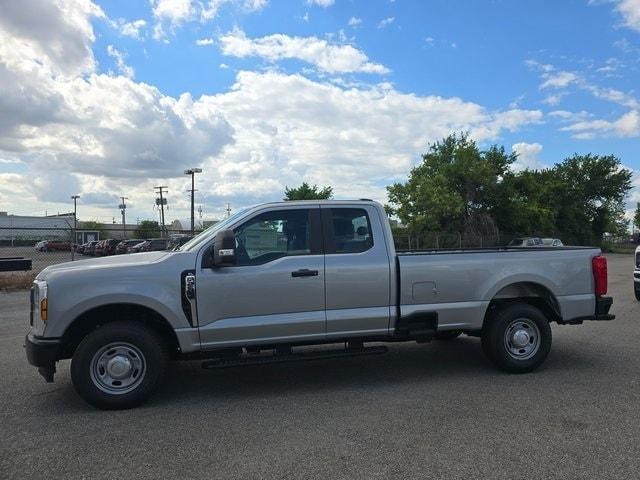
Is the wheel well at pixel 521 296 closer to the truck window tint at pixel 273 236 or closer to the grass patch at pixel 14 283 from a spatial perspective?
the truck window tint at pixel 273 236

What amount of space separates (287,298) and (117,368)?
1.72 metres

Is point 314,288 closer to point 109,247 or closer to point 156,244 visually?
point 156,244

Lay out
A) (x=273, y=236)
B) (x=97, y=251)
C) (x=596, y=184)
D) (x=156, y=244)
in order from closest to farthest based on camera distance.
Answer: (x=273, y=236) < (x=156, y=244) < (x=97, y=251) < (x=596, y=184)

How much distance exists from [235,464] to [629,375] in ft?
14.9

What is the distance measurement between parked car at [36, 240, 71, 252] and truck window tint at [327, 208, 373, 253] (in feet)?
105

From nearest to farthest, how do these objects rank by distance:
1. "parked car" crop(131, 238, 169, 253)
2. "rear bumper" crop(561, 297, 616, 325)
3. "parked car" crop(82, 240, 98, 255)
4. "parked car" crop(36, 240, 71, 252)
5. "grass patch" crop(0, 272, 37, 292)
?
"rear bumper" crop(561, 297, 616, 325), "parked car" crop(131, 238, 169, 253), "grass patch" crop(0, 272, 37, 292), "parked car" crop(36, 240, 71, 252), "parked car" crop(82, 240, 98, 255)

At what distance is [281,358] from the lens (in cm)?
550

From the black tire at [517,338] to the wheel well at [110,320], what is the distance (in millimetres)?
3409

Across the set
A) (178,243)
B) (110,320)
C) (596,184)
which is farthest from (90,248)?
(596,184)

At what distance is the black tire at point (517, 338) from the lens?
6086 millimetres

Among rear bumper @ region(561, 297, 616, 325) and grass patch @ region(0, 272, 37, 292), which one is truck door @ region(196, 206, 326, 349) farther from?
grass patch @ region(0, 272, 37, 292)

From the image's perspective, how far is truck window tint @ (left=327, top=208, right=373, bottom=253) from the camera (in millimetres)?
5750

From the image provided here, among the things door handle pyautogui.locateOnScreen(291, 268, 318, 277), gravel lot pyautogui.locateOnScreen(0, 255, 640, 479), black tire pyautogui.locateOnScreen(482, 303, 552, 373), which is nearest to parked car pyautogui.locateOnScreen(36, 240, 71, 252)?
gravel lot pyautogui.locateOnScreen(0, 255, 640, 479)

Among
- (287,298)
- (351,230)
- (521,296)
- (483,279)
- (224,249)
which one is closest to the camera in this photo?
(224,249)
